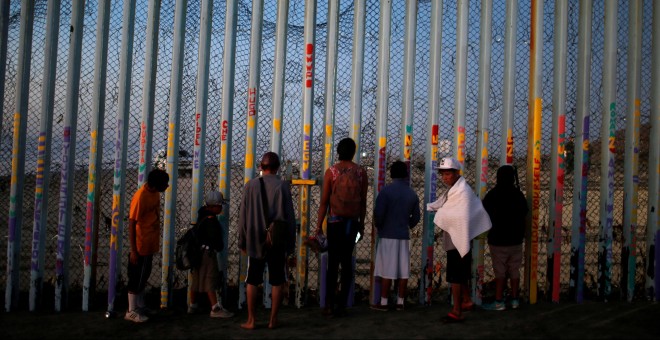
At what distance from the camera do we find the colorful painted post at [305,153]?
5.48 meters

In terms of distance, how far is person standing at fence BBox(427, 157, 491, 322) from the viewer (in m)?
4.73

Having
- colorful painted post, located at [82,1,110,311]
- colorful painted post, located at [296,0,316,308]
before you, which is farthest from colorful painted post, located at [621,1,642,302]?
colorful painted post, located at [82,1,110,311]

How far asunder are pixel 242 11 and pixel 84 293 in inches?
118

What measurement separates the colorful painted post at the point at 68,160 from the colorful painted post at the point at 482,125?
377 centimetres

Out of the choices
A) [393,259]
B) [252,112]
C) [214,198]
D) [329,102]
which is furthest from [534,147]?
[214,198]

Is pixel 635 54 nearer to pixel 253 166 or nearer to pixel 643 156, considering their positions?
pixel 643 156

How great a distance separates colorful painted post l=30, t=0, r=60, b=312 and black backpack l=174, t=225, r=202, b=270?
1.36 metres

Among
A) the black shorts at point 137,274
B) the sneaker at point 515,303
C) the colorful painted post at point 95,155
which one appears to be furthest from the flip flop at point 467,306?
the colorful painted post at point 95,155

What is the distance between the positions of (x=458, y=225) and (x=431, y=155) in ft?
3.33

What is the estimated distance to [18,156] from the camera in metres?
5.36

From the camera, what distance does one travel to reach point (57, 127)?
17.8ft

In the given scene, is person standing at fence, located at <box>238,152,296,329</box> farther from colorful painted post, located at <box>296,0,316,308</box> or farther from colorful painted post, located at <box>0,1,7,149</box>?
colorful painted post, located at <box>0,1,7,149</box>

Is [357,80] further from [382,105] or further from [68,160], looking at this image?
[68,160]

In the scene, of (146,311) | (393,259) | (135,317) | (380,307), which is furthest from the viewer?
(380,307)
